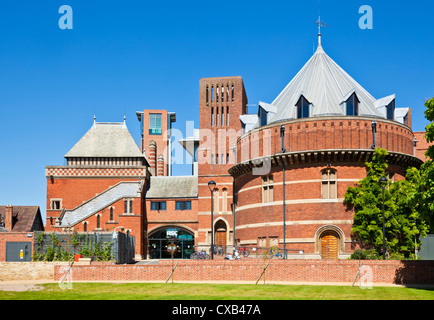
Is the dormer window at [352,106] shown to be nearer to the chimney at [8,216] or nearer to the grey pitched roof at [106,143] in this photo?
the grey pitched roof at [106,143]

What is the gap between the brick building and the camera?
40031mm

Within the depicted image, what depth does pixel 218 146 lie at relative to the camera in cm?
6012

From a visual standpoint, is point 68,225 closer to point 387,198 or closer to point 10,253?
point 10,253

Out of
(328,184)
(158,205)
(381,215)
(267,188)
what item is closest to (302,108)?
(328,184)

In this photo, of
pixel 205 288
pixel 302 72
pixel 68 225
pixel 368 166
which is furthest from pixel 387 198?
pixel 68 225

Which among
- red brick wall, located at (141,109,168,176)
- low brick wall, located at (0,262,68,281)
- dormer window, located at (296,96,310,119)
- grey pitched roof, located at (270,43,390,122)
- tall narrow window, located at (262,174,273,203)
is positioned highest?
red brick wall, located at (141,109,168,176)

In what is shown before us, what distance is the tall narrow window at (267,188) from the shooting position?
42719 millimetres

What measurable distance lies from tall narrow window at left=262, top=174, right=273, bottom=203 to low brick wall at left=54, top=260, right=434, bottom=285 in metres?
11.8

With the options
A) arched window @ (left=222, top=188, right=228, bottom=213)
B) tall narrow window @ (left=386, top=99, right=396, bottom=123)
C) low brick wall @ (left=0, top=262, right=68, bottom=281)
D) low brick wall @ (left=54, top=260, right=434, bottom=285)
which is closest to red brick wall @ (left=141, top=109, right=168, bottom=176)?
arched window @ (left=222, top=188, right=228, bottom=213)

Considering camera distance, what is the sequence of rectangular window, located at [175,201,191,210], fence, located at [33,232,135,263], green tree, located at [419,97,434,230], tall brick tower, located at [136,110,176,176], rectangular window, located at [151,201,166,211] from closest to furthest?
1. green tree, located at [419,97,434,230]
2. fence, located at [33,232,135,263]
3. rectangular window, located at [175,201,191,210]
4. rectangular window, located at [151,201,166,211]
5. tall brick tower, located at [136,110,176,176]

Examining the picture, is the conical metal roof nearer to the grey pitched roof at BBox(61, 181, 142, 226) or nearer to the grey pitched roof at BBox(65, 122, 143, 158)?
the grey pitched roof at BBox(61, 181, 142, 226)

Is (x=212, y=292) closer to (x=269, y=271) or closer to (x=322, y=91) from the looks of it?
(x=269, y=271)

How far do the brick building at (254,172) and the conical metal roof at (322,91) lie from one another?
117 millimetres

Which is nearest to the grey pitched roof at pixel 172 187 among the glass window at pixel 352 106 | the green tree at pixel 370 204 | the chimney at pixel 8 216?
the chimney at pixel 8 216
